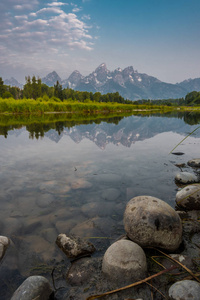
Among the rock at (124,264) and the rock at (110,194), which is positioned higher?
the rock at (124,264)

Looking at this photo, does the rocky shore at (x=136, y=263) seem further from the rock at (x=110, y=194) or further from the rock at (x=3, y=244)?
the rock at (x=110, y=194)

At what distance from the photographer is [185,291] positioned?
244 cm

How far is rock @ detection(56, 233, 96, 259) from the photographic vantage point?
363cm

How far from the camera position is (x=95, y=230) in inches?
173

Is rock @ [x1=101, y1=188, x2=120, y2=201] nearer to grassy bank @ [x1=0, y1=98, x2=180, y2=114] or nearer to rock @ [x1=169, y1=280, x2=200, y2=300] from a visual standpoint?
rock @ [x1=169, y1=280, x2=200, y2=300]

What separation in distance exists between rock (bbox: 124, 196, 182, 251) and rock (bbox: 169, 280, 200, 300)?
99 centimetres

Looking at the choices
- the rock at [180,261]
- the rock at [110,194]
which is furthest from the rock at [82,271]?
the rock at [110,194]

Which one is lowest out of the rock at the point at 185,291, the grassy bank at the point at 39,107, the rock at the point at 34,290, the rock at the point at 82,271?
the rock at the point at 82,271

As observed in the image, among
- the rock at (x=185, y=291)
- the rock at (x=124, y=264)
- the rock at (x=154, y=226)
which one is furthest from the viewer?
the rock at (x=154, y=226)

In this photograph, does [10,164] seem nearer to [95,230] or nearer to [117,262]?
[95,230]

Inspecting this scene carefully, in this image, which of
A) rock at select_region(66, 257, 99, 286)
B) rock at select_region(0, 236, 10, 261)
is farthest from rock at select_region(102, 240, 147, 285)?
rock at select_region(0, 236, 10, 261)

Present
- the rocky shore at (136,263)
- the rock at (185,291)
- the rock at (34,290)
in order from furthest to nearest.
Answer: the rocky shore at (136,263), the rock at (34,290), the rock at (185,291)

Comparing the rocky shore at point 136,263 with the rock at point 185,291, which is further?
the rocky shore at point 136,263

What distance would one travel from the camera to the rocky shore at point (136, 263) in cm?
270
